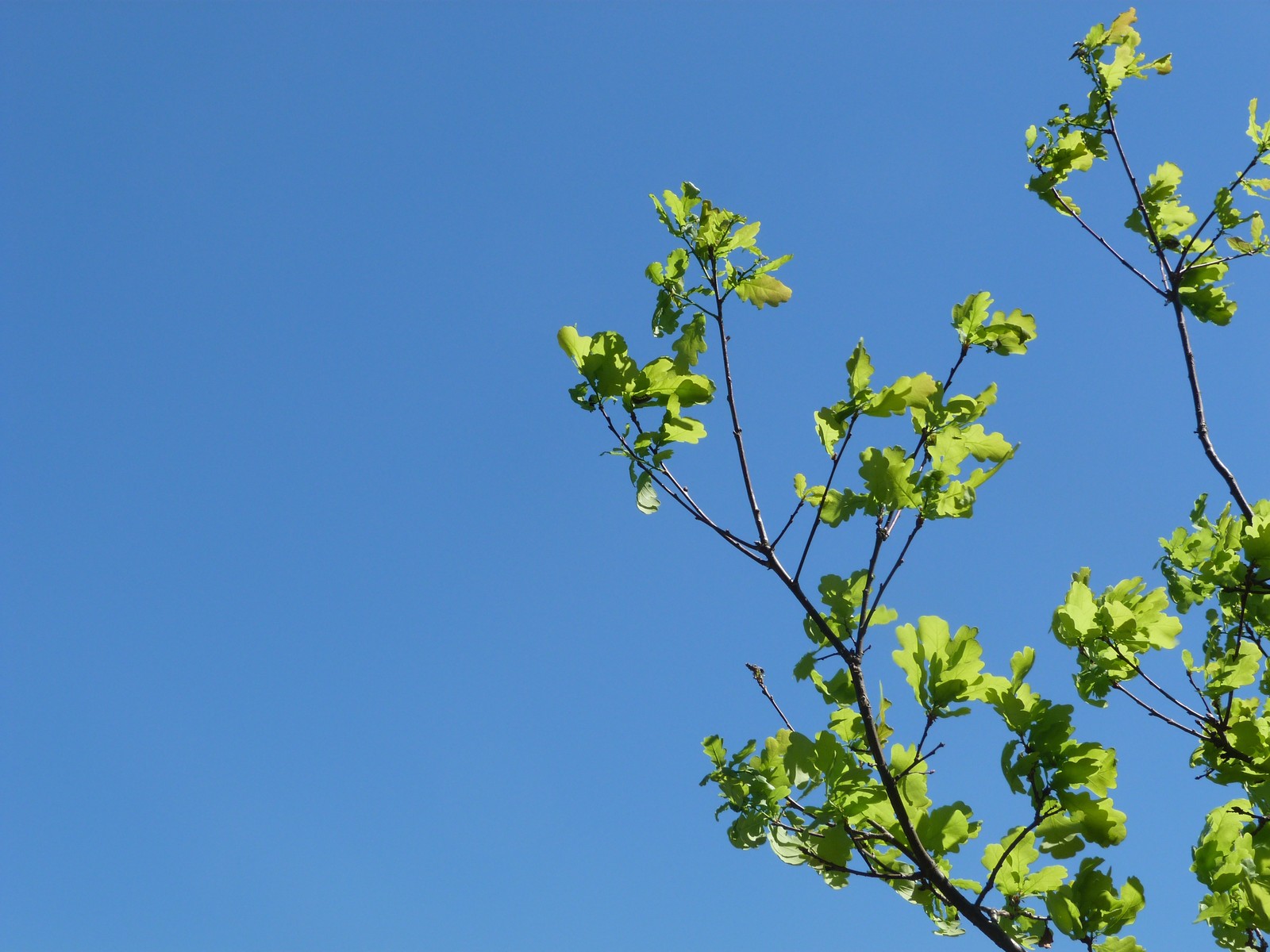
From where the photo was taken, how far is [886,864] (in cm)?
285

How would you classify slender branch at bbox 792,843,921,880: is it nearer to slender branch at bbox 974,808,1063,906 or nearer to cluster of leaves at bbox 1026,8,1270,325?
slender branch at bbox 974,808,1063,906

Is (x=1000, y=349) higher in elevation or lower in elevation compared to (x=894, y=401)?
higher

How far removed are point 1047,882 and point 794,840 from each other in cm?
72

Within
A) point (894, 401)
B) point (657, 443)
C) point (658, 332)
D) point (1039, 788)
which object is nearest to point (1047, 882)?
point (1039, 788)

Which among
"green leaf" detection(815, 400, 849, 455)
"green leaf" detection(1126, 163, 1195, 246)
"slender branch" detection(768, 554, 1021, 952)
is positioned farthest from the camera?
"green leaf" detection(1126, 163, 1195, 246)

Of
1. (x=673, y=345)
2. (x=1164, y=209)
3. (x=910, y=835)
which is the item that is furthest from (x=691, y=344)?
(x=1164, y=209)

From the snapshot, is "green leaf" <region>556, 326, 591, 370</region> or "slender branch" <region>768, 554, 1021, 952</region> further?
"green leaf" <region>556, 326, 591, 370</region>

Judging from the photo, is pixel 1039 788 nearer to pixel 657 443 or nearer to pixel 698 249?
pixel 657 443

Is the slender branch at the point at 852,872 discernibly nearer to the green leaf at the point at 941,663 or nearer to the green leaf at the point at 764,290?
the green leaf at the point at 941,663

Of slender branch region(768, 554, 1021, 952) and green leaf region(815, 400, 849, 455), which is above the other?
green leaf region(815, 400, 849, 455)

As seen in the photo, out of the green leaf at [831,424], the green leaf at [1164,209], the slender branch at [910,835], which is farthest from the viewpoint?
the green leaf at [1164,209]

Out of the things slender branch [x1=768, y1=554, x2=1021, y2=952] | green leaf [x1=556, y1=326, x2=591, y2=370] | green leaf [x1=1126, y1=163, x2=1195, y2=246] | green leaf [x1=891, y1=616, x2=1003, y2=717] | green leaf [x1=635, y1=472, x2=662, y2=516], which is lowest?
slender branch [x1=768, y1=554, x2=1021, y2=952]

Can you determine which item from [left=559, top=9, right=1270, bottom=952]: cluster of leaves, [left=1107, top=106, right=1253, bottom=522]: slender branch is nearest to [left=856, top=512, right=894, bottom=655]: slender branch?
[left=559, top=9, right=1270, bottom=952]: cluster of leaves

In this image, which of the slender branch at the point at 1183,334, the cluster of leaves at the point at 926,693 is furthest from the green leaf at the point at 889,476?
the slender branch at the point at 1183,334
